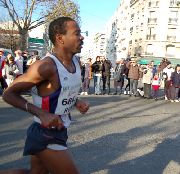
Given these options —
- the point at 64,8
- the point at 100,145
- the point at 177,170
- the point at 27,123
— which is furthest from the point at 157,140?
the point at 64,8

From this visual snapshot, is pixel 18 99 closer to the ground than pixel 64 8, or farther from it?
closer to the ground

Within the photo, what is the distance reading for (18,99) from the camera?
3355mm

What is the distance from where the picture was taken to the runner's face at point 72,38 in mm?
3539

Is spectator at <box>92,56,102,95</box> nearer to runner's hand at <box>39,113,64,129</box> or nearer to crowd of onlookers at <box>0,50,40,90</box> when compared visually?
crowd of onlookers at <box>0,50,40,90</box>

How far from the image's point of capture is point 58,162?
332 centimetres

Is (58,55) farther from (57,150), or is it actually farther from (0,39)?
(0,39)

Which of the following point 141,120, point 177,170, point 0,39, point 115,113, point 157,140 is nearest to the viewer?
point 177,170

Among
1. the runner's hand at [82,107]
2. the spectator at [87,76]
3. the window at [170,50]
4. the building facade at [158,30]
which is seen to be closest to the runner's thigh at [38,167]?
the runner's hand at [82,107]

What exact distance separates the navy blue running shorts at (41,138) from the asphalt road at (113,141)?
88.8 inches

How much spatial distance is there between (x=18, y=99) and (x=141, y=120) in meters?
7.91

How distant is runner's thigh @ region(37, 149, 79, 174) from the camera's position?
130 inches

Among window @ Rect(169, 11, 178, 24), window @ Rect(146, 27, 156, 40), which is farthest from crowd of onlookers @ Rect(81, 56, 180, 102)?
window @ Rect(146, 27, 156, 40)

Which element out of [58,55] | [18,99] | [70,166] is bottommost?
[70,166]

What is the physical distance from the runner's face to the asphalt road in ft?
8.17
